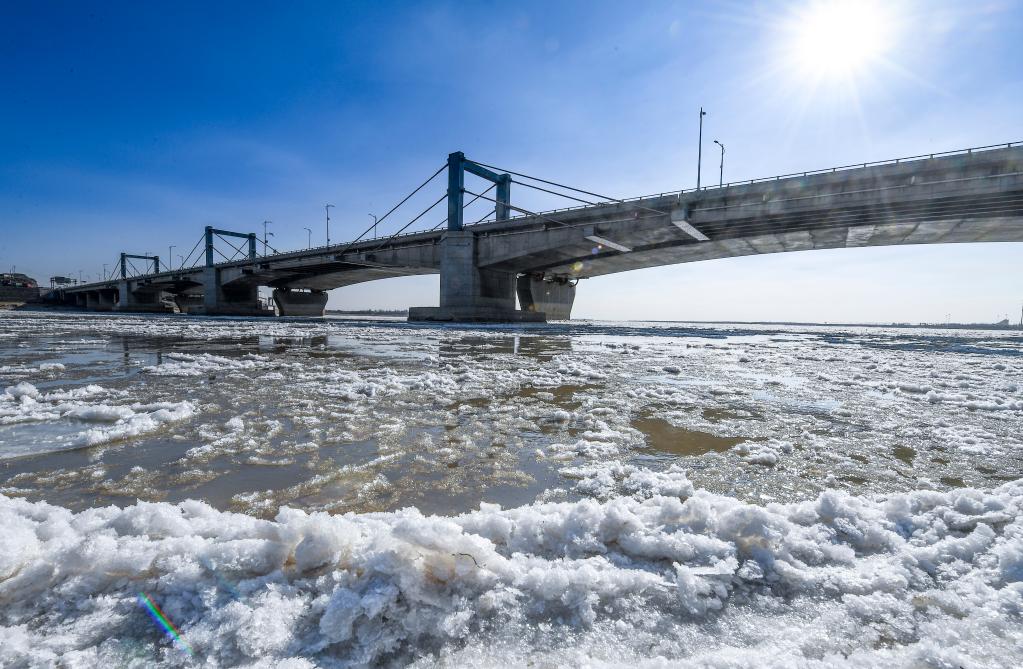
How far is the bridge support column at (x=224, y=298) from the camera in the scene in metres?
53.8

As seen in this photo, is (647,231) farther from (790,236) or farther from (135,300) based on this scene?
(135,300)

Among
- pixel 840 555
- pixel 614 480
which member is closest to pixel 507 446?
pixel 614 480

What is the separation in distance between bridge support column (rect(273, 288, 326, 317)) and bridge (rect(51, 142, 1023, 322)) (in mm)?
6223

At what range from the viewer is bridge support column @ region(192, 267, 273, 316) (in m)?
53.8

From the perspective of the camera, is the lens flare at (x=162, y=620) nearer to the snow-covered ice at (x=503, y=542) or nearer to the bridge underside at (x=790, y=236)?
the snow-covered ice at (x=503, y=542)

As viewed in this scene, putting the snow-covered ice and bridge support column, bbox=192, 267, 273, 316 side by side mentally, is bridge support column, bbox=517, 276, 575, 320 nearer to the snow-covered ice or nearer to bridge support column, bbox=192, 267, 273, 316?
bridge support column, bbox=192, 267, 273, 316

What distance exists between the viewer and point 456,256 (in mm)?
33812

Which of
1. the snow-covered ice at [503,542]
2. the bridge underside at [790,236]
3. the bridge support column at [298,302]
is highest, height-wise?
the bridge underside at [790,236]

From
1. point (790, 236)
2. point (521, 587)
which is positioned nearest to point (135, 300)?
point (790, 236)

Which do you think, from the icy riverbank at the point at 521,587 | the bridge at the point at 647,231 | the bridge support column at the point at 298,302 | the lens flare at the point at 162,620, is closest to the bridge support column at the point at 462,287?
the bridge at the point at 647,231

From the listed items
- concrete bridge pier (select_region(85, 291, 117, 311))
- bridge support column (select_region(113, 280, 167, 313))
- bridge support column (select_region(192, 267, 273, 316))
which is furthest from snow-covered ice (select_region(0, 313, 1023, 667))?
concrete bridge pier (select_region(85, 291, 117, 311))

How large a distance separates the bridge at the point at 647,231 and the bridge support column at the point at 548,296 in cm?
13

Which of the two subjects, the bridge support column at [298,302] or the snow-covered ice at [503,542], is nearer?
the snow-covered ice at [503,542]

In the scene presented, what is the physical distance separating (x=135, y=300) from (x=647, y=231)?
3048 inches
